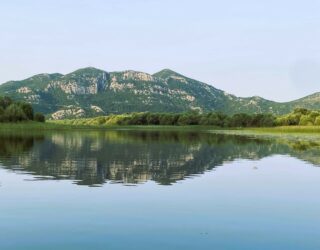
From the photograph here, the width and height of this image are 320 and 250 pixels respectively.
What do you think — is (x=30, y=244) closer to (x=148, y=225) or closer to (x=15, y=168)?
(x=148, y=225)

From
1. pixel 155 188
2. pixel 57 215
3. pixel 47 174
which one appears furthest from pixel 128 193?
pixel 47 174

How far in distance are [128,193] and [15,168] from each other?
2099 centimetres

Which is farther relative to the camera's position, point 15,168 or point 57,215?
point 15,168

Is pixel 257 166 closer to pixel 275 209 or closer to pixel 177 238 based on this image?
pixel 275 209

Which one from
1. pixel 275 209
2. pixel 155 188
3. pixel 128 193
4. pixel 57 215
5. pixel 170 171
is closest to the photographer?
pixel 57 215

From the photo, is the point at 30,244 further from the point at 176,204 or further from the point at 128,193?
the point at 128,193

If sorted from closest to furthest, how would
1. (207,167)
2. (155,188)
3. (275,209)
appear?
1. (275,209)
2. (155,188)
3. (207,167)

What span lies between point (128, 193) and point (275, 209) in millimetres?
11470

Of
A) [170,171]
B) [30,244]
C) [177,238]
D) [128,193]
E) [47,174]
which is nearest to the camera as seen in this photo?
[30,244]

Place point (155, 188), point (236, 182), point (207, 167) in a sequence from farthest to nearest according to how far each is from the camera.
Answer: point (207, 167) < point (236, 182) < point (155, 188)

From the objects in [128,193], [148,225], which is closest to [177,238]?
[148,225]

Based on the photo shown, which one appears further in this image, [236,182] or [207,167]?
[207,167]

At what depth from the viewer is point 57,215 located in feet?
86.8

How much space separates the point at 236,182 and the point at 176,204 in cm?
1362
